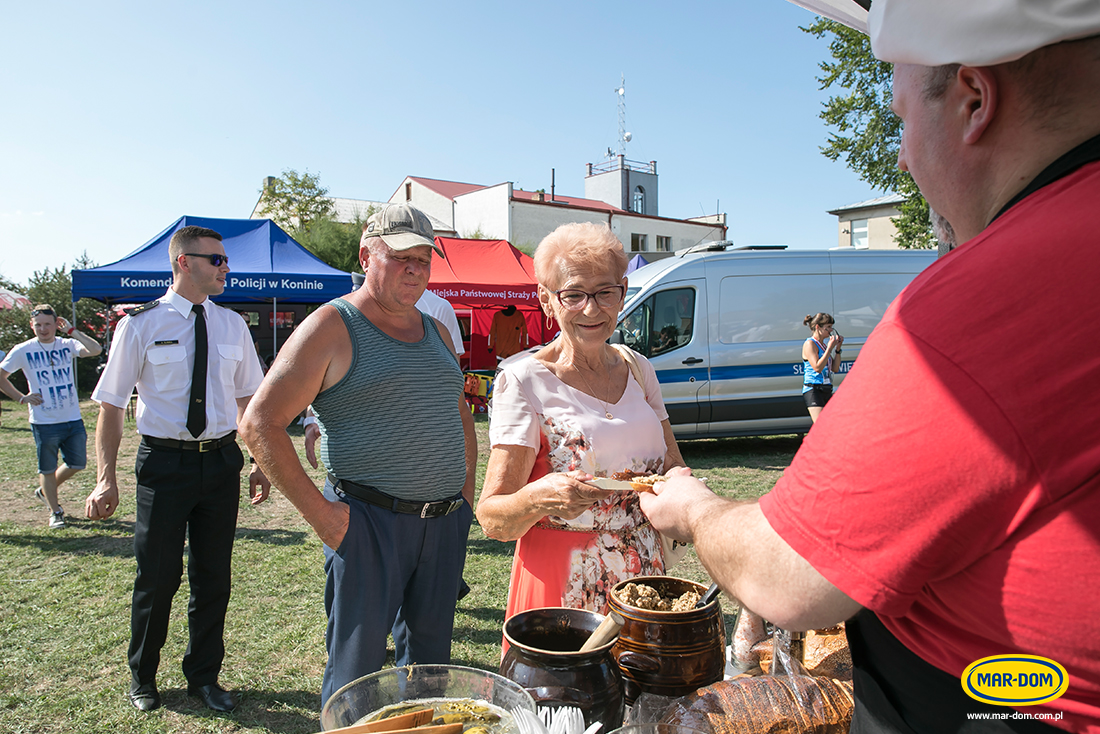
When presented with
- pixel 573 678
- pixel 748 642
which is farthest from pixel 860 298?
pixel 573 678

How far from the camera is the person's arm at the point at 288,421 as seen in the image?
2.40m

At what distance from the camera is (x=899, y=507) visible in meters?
0.71

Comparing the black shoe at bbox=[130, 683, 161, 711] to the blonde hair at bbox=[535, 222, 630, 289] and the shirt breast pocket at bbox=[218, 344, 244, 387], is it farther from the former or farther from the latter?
the blonde hair at bbox=[535, 222, 630, 289]

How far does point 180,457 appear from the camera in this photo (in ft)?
11.5

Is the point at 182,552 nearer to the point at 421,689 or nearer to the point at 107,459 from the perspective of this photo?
the point at 107,459

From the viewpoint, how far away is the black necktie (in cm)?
354

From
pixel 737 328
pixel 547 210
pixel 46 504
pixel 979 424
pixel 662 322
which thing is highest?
pixel 547 210

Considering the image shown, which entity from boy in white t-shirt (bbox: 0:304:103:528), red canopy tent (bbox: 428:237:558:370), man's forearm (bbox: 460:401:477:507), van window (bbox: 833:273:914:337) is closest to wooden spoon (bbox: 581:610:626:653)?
man's forearm (bbox: 460:401:477:507)

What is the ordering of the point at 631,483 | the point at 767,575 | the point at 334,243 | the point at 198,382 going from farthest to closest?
the point at 334,243 < the point at 198,382 < the point at 631,483 < the point at 767,575

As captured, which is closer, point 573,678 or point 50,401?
point 573,678

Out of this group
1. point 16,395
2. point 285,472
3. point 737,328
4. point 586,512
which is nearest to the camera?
point 586,512

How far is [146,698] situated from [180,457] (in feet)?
4.04

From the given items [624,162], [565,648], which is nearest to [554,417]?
[565,648]

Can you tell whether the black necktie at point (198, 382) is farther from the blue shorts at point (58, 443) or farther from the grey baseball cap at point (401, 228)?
the blue shorts at point (58, 443)
